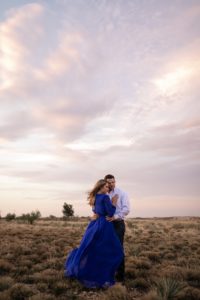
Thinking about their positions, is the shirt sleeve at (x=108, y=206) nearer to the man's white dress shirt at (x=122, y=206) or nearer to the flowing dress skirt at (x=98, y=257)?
the flowing dress skirt at (x=98, y=257)

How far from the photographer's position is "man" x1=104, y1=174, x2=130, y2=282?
29.7 ft

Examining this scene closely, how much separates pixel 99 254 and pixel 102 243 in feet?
0.80

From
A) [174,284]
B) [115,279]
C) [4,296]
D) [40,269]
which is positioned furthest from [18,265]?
[174,284]

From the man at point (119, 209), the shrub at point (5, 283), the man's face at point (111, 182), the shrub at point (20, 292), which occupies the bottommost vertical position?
the shrub at point (20, 292)

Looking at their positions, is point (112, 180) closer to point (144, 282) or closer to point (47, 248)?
point (144, 282)

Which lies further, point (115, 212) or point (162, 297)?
point (115, 212)

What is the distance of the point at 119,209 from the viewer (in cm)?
907

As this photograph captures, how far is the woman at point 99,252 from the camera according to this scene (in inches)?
329

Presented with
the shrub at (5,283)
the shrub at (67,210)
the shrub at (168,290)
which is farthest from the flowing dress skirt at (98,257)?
the shrub at (67,210)

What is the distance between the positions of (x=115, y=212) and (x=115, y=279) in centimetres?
164

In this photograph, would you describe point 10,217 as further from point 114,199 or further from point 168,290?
point 168,290

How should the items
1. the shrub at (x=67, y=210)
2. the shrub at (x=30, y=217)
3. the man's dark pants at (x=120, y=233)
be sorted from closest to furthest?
the man's dark pants at (x=120, y=233) < the shrub at (x=30, y=217) < the shrub at (x=67, y=210)

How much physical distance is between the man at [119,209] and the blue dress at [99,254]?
0.36m

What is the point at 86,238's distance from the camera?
8.69 meters
